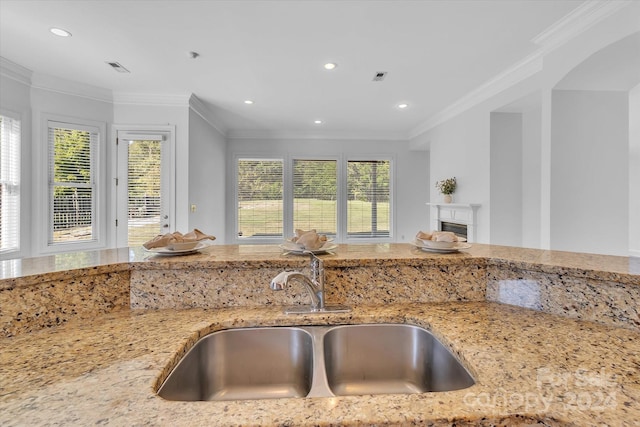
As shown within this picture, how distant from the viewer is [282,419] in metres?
0.48

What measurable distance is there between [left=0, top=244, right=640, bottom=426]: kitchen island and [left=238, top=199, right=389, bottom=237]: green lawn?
14.3 feet

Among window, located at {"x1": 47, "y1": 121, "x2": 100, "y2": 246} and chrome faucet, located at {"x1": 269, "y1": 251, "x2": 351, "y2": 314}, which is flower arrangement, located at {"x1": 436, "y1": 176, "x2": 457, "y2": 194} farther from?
window, located at {"x1": 47, "y1": 121, "x2": 100, "y2": 246}

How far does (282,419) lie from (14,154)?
408cm

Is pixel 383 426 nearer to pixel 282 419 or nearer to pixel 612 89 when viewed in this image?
pixel 282 419

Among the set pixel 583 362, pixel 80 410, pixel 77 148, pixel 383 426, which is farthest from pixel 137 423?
pixel 77 148

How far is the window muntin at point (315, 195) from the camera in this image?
5781 millimetres

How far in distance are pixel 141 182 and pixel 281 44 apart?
2476 millimetres

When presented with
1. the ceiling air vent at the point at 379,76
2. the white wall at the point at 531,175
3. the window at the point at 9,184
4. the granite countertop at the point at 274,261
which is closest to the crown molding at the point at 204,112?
the window at the point at 9,184

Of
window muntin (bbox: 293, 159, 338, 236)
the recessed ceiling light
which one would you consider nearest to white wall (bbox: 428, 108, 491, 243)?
window muntin (bbox: 293, 159, 338, 236)

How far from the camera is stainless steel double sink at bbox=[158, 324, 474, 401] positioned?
35.1 inches

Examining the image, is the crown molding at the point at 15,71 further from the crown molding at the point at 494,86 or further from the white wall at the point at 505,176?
the white wall at the point at 505,176

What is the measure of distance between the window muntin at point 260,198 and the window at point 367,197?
1.40 meters

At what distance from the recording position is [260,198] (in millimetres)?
5734

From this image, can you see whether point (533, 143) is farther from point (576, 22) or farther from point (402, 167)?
point (402, 167)
